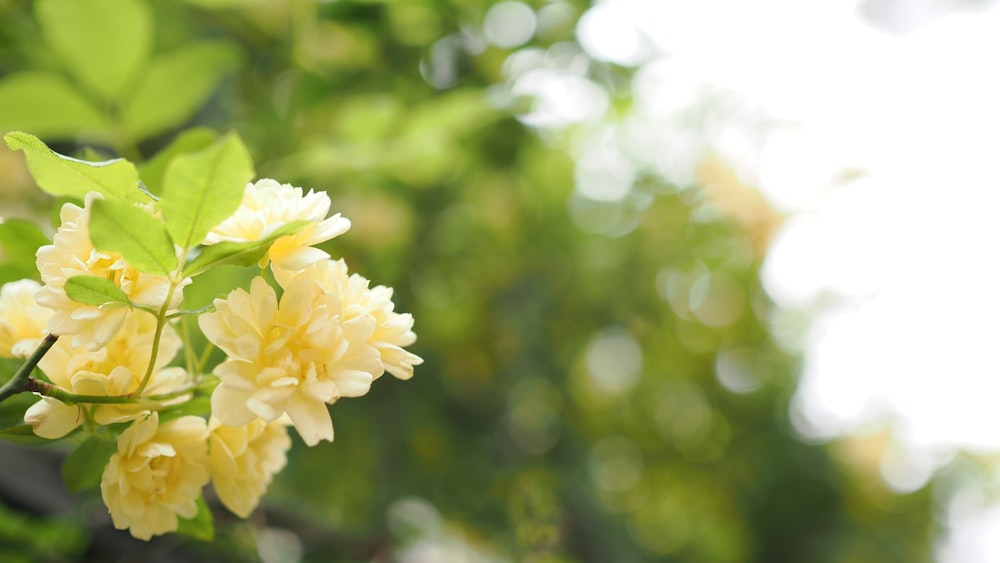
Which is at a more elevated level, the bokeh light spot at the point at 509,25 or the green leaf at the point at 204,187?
the bokeh light spot at the point at 509,25

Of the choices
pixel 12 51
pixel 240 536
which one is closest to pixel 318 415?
pixel 240 536

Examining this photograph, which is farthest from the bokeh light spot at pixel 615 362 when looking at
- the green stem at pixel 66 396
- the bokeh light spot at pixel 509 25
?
the green stem at pixel 66 396

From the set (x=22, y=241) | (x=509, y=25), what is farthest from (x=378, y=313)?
(x=509, y=25)

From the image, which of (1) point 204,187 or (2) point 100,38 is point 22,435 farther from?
(2) point 100,38

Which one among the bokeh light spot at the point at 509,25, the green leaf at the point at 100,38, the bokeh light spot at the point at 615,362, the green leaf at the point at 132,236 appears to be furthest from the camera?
the bokeh light spot at the point at 615,362

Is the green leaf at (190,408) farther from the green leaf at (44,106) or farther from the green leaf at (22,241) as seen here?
the green leaf at (44,106)

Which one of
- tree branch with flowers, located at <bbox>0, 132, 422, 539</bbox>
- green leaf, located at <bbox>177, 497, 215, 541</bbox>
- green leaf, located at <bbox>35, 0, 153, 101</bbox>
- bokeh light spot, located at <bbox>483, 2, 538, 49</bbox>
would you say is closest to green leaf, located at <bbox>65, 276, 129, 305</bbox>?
tree branch with flowers, located at <bbox>0, 132, 422, 539</bbox>

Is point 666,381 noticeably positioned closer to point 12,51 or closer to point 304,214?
point 12,51
